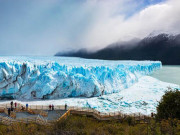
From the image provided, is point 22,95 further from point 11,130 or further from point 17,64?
point 11,130

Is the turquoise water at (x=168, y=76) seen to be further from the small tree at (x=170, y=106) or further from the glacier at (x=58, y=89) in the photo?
the small tree at (x=170, y=106)

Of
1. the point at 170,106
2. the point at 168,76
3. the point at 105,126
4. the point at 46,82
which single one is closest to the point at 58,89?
the point at 46,82

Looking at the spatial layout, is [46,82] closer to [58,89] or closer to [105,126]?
[58,89]

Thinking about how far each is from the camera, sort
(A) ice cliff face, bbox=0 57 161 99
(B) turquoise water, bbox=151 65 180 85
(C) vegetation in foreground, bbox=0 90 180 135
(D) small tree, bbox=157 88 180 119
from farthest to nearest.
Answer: (B) turquoise water, bbox=151 65 180 85
(A) ice cliff face, bbox=0 57 161 99
(D) small tree, bbox=157 88 180 119
(C) vegetation in foreground, bbox=0 90 180 135

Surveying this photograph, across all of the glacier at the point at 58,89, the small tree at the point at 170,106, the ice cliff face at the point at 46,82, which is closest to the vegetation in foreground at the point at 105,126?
the small tree at the point at 170,106

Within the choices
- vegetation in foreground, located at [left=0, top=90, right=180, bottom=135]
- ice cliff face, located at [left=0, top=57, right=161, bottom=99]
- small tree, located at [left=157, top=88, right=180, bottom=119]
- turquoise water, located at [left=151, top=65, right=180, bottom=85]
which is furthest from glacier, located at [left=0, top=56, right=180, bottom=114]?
turquoise water, located at [left=151, top=65, right=180, bottom=85]

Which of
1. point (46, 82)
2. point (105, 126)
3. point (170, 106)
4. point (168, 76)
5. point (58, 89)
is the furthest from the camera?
point (168, 76)

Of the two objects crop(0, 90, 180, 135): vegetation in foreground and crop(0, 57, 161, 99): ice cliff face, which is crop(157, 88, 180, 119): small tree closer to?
crop(0, 90, 180, 135): vegetation in foreground

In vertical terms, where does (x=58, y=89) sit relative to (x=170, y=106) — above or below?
below

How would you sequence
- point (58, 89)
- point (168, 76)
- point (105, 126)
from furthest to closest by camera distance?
point (168, 76) < point (58, 89) < point (105, 126)

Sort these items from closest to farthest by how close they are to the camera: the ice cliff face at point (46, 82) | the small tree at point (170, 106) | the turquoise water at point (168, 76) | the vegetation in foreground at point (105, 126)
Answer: the vegetation in foreground at point (105, 126) < the small tree at point (170, 106) < the ice cliff face at point (46, 82) < the turquoise water at point (168, 76)
